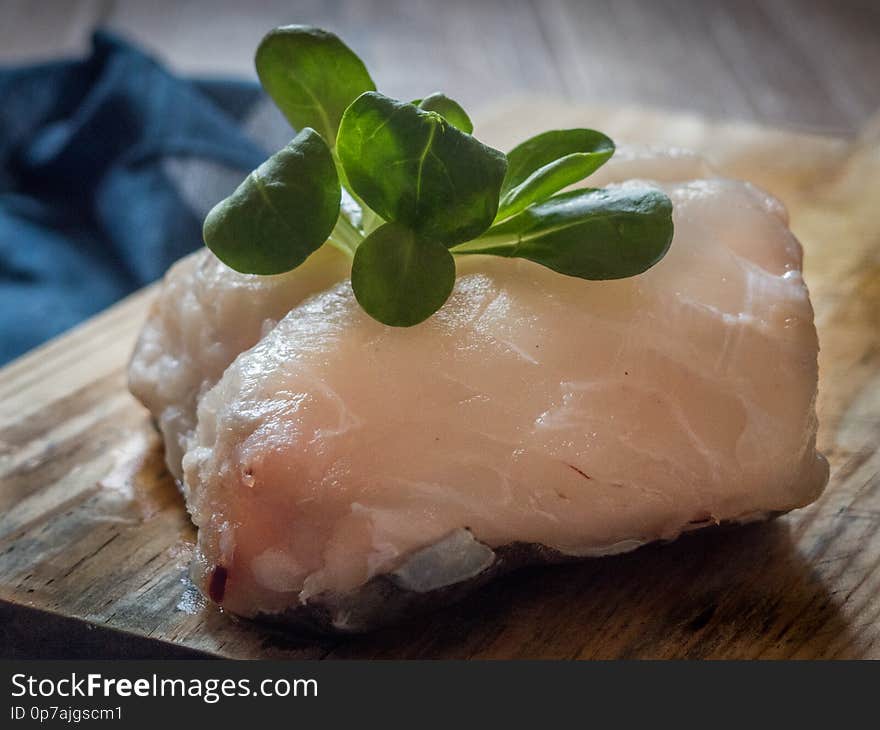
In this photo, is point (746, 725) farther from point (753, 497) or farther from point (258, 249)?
point (258, 249)

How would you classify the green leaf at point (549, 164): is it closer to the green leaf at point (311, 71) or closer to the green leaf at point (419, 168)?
the green leaf at point (419, 168)

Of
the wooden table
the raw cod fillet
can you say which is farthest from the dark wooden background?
the raw cod fillet

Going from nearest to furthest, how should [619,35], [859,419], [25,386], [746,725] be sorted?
[746,725] → [859,419] → [25,386] → [619,35]

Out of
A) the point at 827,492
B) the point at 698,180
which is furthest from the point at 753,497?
the point at 698,180

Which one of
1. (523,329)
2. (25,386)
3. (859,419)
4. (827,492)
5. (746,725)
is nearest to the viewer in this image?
(746,725)

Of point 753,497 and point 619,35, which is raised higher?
point 753,497

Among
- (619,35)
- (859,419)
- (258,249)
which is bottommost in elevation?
(619,35)

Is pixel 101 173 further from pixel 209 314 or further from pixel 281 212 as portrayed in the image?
pixel 281 212
